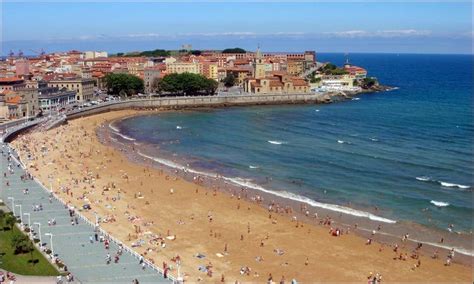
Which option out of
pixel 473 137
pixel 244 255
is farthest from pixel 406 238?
pixel 473 137

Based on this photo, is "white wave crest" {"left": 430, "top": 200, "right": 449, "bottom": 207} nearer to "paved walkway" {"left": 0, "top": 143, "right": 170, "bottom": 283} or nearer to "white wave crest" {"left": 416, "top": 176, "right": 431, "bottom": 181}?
"white wave crest" {"left": 416, "top": 176, "right": 431, "bottom": 181}

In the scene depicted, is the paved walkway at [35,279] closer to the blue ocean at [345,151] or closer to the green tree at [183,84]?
the blue ocean at [345,151]

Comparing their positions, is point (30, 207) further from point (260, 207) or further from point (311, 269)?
point (311, 269)

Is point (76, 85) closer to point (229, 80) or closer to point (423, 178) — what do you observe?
point (229, 80)

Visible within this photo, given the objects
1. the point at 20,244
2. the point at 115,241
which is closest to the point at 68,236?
the point at 115,241

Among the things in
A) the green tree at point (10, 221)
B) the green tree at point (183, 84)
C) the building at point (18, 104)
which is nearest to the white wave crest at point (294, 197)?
the green tree at point (10, 221)

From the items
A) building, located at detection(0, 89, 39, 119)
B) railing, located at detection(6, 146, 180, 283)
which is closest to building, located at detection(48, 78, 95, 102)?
building, located at detection(0, 89, 39, 119)

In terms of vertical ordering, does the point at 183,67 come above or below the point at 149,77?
above
